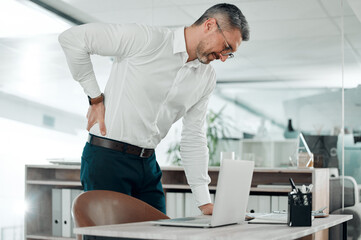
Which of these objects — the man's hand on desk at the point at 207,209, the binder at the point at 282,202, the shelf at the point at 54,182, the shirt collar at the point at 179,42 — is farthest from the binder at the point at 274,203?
the shirt collar at the point at 179,42

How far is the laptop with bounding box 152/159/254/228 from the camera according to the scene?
5.29 feet

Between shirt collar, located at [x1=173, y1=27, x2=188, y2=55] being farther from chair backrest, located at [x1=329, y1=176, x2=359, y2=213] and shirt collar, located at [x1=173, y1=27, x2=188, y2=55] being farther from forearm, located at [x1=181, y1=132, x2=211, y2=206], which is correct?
chair backrest, located at [x1=329, y1=176, x2=359, y2=213]

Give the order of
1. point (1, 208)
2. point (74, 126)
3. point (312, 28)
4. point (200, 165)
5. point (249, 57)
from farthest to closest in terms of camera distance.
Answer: point (249, 57), point (312, 28), point (74, 126), point (1, 208), point (200, 165)

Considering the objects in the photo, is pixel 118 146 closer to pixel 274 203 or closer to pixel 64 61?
pixel 274 203

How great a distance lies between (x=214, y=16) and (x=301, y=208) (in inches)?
30.7

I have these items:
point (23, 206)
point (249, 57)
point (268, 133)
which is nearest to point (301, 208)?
point (23, 206)

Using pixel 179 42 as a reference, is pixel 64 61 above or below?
above

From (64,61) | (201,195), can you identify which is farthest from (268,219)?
(64,61)

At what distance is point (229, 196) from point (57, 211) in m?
2.70

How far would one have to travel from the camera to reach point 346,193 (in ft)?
13.6

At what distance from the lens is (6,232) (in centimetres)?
390

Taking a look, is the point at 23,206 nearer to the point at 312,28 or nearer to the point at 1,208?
the point at 1,208

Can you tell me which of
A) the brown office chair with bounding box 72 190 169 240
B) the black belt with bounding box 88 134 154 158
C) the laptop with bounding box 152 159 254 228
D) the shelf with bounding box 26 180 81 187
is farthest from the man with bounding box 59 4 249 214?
the shelf with bounding box 26 180 81 187

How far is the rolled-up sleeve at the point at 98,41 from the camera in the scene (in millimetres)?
2020
